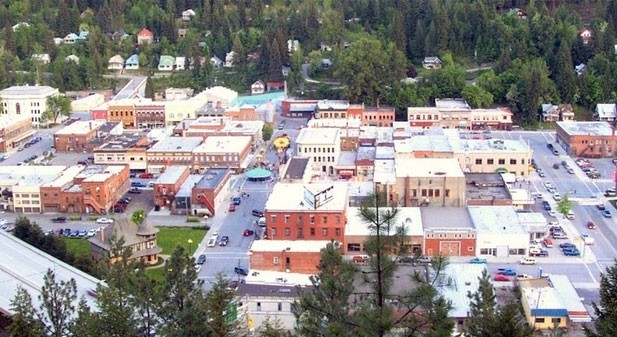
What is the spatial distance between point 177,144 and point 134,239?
6.49m

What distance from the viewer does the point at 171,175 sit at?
1728 centimetres

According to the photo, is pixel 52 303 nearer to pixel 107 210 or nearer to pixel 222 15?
pixel 107 210

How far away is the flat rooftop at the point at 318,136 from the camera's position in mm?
18859

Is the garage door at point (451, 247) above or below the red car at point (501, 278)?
above

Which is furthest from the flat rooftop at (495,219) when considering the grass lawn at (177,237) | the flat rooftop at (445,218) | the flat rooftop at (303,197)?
the grass lawn at (177,237)

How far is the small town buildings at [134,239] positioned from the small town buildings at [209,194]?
7.03ft

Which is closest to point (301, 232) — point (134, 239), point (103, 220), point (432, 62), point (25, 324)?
point (134, 239)

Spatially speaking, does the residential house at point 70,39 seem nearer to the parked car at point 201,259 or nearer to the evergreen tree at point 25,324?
the parked car at point 201,259

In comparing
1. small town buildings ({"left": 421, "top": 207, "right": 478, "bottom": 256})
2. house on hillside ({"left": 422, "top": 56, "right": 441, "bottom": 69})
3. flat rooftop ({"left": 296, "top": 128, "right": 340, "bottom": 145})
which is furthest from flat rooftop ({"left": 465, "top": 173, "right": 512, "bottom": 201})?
house on hillside ({"left": 422, "top": 56, "right": 441, "bottom": 69})

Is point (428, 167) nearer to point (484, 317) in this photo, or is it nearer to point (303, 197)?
point (303, 197)

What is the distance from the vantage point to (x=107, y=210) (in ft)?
54.0

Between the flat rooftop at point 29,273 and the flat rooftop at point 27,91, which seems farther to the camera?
the flat rooftop at point 27,91

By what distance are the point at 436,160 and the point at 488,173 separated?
135 cm

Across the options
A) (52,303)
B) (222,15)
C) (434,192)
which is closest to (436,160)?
(434,192)
